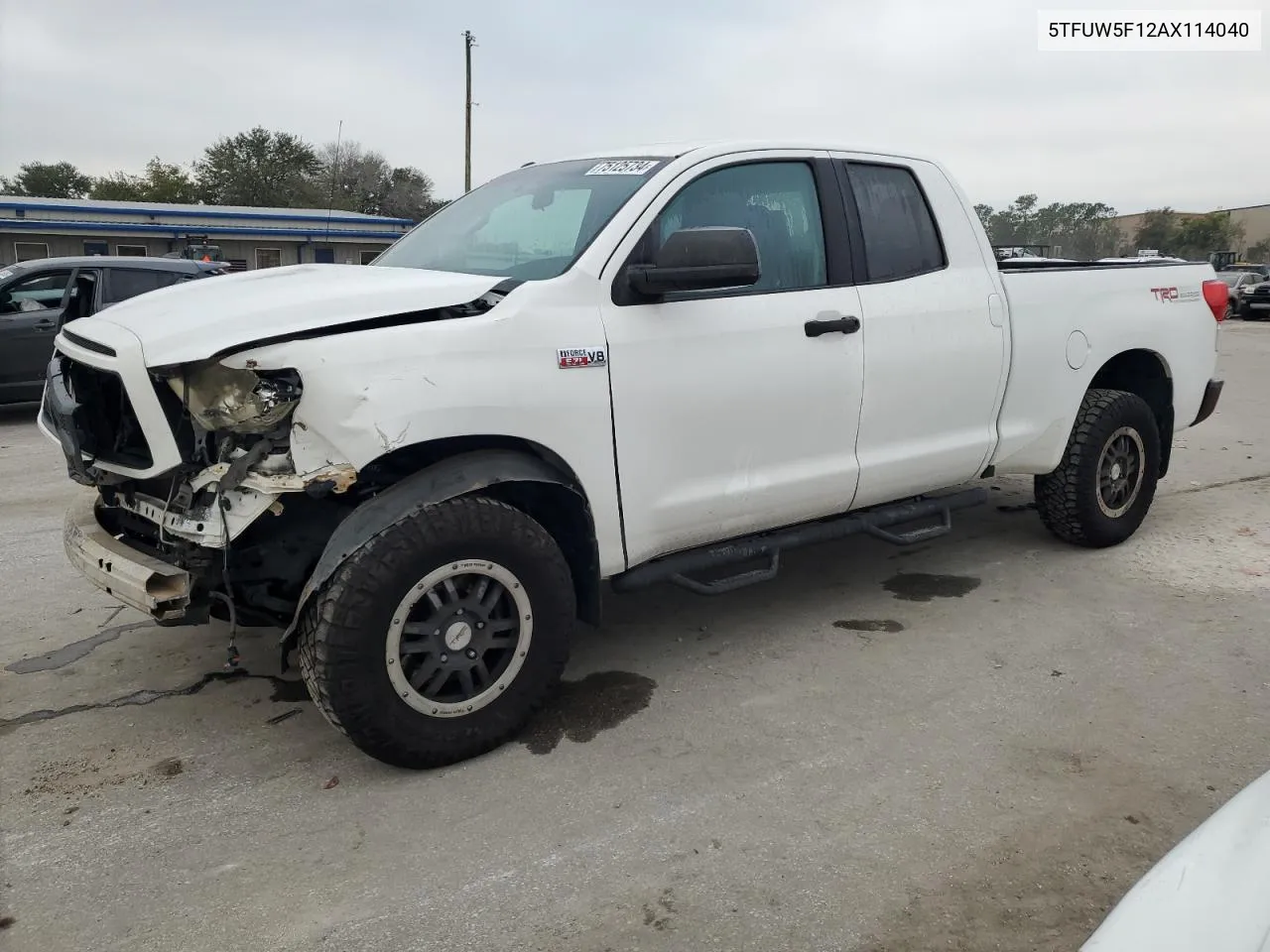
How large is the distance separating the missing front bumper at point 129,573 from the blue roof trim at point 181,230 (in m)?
30.7

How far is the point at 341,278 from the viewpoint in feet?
10.8

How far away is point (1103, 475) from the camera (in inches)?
203

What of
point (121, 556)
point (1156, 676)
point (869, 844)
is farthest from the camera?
point (1156, 676)

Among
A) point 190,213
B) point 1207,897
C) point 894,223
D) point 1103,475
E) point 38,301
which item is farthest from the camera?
point 190,213

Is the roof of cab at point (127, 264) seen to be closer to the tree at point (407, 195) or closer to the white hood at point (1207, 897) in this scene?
the white hood at point (1207, 897)

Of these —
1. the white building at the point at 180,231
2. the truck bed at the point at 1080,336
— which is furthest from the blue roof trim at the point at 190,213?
the truck bed at the point at 1080,336

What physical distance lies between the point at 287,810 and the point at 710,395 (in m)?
1.91

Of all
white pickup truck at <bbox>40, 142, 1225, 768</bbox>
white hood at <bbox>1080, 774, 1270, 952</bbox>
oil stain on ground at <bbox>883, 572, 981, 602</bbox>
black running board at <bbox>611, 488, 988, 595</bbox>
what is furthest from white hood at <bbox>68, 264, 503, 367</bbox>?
oil stain on ground at <bbox>883, 572, 981, 602</bbox>

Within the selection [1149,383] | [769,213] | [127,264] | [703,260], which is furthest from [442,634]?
[127,264]

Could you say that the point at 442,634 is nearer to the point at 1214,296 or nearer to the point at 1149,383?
the point at 1149,383

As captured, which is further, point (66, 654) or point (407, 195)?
point (407, 195)

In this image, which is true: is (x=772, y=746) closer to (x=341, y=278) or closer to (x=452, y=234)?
(x=341, y=278)

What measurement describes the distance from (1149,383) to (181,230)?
35.4 meters

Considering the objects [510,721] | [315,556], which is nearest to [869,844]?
[510,721]
